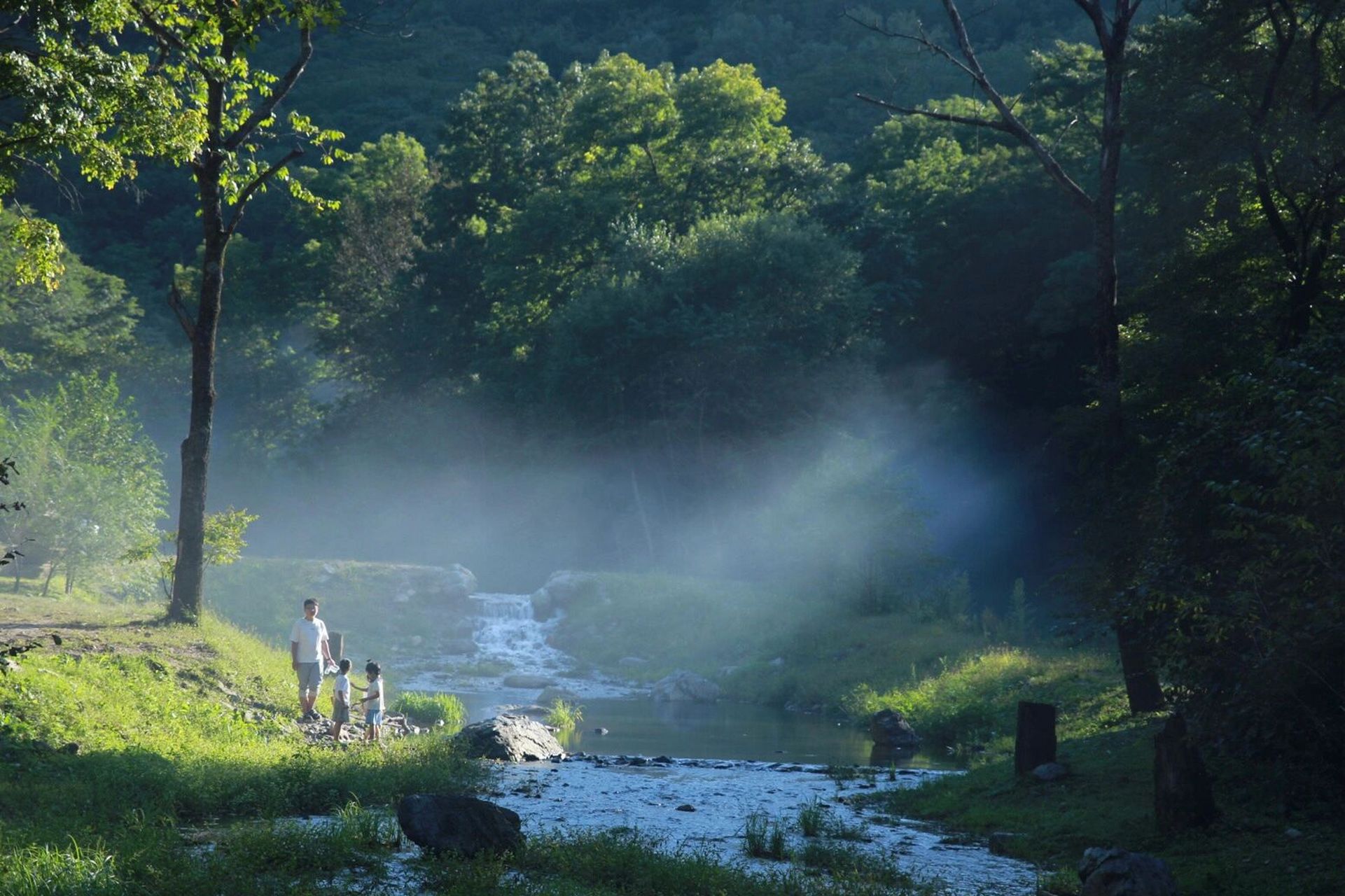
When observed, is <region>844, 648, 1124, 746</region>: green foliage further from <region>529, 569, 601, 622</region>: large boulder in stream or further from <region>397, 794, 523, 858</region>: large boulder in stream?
<region>529, 569, 601, 622</region>: large boulder in stream

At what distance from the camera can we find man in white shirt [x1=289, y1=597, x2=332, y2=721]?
18797 millimetres

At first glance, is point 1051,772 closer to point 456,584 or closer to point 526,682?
point 526,682

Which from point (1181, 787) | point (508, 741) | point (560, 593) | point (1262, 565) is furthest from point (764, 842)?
point (560, 593)

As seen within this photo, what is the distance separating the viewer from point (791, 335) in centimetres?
4831

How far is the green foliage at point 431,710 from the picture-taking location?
77.1 ft

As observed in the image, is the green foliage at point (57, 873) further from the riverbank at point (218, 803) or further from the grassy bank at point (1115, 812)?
the grassy bank at point (1115, 812)

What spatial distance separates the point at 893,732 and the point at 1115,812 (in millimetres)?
10758

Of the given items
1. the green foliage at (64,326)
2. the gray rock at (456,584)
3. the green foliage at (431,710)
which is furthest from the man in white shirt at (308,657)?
the green foliage at (64,326)

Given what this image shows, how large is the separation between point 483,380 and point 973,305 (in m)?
24.5

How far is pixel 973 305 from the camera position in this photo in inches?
2018

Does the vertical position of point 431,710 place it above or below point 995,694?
below

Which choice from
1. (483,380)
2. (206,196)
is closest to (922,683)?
(206,196)

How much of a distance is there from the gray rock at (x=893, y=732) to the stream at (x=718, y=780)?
36 cm

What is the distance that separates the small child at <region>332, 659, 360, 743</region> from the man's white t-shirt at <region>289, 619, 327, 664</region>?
0.72 meters
